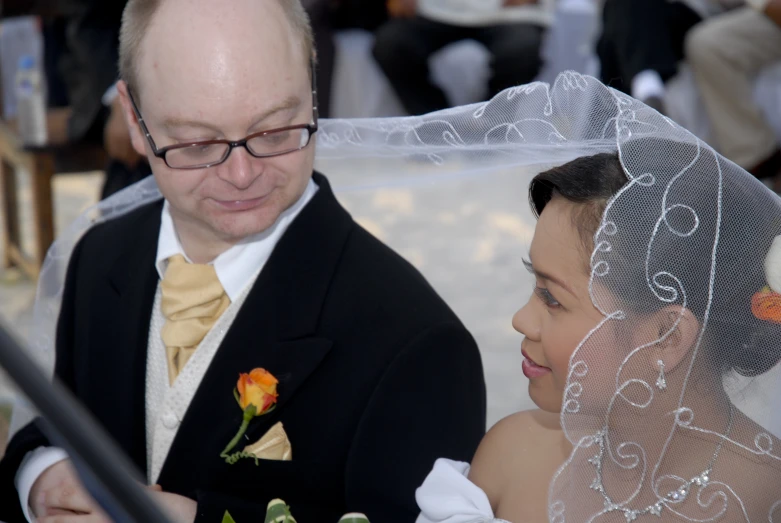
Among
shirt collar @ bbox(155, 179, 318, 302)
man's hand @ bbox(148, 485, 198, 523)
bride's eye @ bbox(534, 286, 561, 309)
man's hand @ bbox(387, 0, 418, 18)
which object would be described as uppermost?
bride's eye @ bbox(534, 286, 561, 309)

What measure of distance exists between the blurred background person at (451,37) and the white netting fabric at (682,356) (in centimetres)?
450

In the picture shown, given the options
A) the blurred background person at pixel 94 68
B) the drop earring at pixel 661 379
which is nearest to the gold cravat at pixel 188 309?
the drop earring at pixel 661 379

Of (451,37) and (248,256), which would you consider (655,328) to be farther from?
(451,37)

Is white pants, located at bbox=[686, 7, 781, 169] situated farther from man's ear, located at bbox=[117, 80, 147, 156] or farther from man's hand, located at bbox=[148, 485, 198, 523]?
man's hand, located at bbox=[148, 485, 198, 523]

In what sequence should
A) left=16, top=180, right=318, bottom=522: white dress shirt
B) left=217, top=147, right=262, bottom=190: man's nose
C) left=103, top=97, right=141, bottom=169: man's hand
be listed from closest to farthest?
1. left=217, top=147, right=262, bottom=190: man's nose
2. left=16, top=180, right=318, bottom=522: white dress shirt
3. left=103, top=97, right=141, bottom=169: man's hand

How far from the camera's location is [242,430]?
5.59ft

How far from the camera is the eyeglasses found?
1.72 meters

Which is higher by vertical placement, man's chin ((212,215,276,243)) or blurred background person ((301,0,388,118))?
man's chin ((212,215,276,243))

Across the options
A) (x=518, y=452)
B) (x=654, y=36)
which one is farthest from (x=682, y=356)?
(x=654, y=36)

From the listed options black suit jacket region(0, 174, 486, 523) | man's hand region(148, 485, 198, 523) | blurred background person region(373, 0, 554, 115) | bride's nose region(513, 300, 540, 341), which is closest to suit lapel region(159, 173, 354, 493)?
black suit jacket region(0, 174, 486, 523)

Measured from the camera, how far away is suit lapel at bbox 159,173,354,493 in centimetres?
176

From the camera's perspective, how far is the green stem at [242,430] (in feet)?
5.49

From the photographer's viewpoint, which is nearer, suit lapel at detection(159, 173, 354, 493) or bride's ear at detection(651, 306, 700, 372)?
bride's ear at detection(651, 306, 700, 372)

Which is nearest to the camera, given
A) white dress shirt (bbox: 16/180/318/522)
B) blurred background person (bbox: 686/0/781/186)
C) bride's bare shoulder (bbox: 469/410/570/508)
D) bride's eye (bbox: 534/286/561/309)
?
bride's eye (bbox: 534/286/561/309)
